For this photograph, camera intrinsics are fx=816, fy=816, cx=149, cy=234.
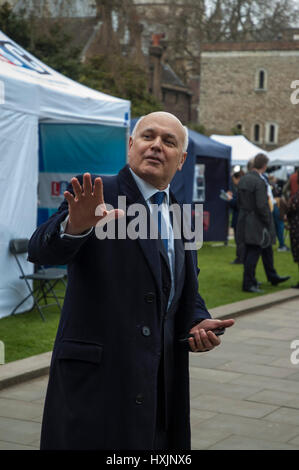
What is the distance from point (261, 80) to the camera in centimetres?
6531

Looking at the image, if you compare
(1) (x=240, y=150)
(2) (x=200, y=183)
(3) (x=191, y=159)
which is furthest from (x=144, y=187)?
(1) (x=240, y=150)

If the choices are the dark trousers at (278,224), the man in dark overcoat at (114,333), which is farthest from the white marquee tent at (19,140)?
the dark trousers at (278,224)

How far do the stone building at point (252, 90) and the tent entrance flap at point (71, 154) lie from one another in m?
52.6

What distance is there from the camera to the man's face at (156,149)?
111 inches

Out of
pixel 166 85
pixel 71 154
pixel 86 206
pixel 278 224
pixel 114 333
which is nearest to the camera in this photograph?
pixel 86 206

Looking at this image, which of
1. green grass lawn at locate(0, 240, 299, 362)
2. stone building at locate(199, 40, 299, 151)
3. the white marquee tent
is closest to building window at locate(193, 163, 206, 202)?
green grass lawn at locate(0, 240, 299, 362)

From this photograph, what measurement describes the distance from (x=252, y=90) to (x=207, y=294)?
55.8 metres

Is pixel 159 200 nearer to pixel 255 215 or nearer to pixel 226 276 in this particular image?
pixel 255 215

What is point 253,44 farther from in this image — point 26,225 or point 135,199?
point 135,199

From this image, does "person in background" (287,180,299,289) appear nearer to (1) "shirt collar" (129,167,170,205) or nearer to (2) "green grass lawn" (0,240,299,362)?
(2) "green grass lawn" (0,240,299,362)

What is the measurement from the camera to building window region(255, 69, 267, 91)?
64.8 meters

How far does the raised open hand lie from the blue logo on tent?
Result: 7125 millimetres

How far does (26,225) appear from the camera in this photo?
9305mm
